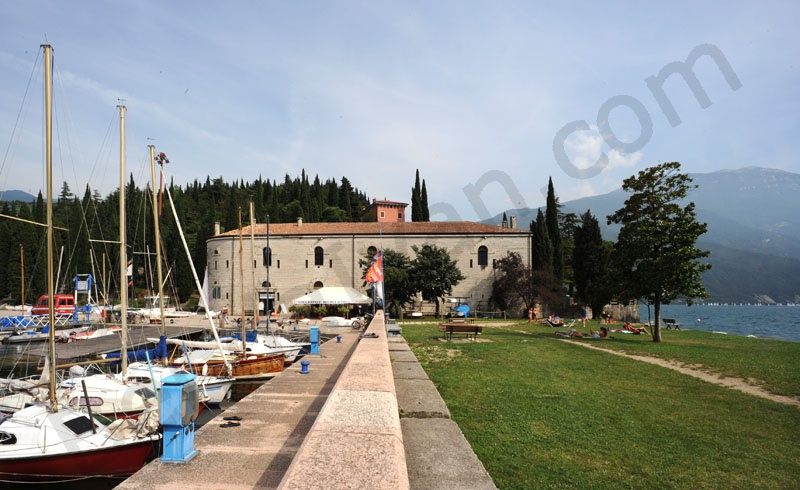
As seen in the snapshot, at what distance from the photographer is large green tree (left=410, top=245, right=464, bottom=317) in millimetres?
39562

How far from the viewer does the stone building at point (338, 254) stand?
151 ft

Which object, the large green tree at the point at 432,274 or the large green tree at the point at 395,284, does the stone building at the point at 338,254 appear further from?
the large green tree at the point at 432,274

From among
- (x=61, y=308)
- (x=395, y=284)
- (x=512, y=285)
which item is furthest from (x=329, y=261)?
(x=61, y=308)

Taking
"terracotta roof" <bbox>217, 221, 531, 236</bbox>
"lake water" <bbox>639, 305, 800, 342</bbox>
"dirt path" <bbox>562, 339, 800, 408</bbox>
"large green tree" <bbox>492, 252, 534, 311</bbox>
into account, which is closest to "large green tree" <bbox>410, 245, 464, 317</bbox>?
"large green tree" <bbox>492, 252, 534, 311</bbox>

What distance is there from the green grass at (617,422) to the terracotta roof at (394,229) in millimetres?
32185

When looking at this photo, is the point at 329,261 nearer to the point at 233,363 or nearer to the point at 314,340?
the point at 233,363

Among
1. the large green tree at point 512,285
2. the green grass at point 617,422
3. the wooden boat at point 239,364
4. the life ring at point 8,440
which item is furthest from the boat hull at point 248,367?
the large green tree at point 512,285

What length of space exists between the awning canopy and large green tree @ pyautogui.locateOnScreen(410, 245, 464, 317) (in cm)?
524

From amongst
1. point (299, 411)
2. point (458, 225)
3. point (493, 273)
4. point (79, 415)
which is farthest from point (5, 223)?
point (299, 411)

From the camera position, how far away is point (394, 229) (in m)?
47.9

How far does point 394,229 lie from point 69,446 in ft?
132

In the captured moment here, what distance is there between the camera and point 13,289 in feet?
199

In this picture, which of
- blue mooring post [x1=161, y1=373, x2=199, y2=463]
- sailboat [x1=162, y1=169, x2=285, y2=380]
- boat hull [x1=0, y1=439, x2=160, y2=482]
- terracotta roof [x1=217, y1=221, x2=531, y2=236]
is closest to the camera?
blue mooring post [x1=161, y1=373, x2=199, y2=463]

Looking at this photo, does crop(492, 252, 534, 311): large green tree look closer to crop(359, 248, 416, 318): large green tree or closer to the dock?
crop(359, 248, 416, 318): large green tree
